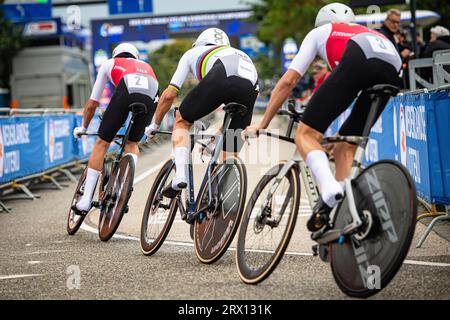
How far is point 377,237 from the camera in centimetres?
496

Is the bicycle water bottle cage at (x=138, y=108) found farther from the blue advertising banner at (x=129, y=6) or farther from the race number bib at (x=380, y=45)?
the blue advertising banner at (x=129, y=6)

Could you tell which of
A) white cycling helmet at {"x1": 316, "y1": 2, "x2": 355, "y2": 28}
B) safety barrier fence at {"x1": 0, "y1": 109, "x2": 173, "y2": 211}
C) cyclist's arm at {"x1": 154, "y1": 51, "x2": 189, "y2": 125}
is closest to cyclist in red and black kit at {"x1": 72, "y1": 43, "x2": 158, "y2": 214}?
cyclist's arm at {"x1": 154, "y1": 51, "x2": 189, "y2": 125}

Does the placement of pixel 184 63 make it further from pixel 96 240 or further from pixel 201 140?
pixel 96 240

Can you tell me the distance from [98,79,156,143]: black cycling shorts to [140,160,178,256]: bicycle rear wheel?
3.69ft

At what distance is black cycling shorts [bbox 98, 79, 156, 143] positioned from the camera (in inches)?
329

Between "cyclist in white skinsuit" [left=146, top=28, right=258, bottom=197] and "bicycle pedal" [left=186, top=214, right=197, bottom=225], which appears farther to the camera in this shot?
"bicycle pedal" [left=186, top=214, right=197, bottom=225]

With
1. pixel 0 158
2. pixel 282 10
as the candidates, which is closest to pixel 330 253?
pixel 0 158

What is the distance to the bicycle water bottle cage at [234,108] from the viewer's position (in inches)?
259

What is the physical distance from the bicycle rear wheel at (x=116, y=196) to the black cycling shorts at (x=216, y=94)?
4.58 ft

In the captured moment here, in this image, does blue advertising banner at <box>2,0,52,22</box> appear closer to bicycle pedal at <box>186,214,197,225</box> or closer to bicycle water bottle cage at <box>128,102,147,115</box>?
bicycle water bottle cage at <box>128,102,147,115</box>

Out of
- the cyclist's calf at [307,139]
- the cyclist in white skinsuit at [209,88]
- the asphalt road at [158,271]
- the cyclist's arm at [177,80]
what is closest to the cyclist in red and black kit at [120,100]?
the asphalt road at [158,271]

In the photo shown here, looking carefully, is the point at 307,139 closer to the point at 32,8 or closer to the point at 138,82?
the point at 138,82

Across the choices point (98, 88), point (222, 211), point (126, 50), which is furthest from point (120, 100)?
point (222, 211)

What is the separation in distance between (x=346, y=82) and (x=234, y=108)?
4.93ft
